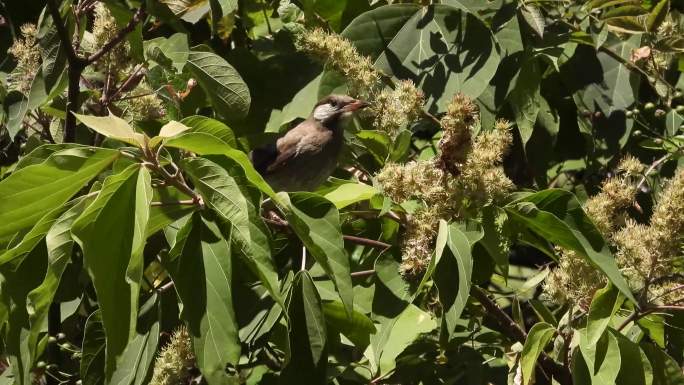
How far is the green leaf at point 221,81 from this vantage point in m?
3.09

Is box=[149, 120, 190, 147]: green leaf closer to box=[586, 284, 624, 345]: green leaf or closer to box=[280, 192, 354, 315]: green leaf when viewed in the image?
box=[280, 192, 354, 315]: green leaf

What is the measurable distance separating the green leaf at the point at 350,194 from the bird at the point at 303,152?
1675mm

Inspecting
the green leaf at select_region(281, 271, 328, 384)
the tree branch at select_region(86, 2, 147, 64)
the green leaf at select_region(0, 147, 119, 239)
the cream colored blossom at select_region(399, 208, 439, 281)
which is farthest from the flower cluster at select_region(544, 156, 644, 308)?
the tree branch at select_region(86, 2, 147, 64)

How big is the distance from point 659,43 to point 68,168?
236cm

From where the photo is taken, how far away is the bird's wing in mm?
4777

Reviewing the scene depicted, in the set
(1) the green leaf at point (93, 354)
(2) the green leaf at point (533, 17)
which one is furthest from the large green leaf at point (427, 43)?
(1) the green leaf at point (93, 354)

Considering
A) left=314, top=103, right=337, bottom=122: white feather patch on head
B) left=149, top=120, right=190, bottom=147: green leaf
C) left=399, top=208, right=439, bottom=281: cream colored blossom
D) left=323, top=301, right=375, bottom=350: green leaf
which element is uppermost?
left=149, top=120, right=190, bottom=147: green leaf

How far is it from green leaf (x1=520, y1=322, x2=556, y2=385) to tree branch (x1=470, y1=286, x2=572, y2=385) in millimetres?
317

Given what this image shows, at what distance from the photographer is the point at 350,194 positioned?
9.41 feet

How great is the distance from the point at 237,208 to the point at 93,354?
3.52 feet

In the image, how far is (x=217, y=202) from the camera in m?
2.11

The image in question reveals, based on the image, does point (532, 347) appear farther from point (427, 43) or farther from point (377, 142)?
point (427, 43)

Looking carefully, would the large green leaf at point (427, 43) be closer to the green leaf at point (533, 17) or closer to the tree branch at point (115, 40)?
the green leaf at point (533, 17)

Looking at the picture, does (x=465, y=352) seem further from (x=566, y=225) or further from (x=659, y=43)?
(x=659, y=43)
